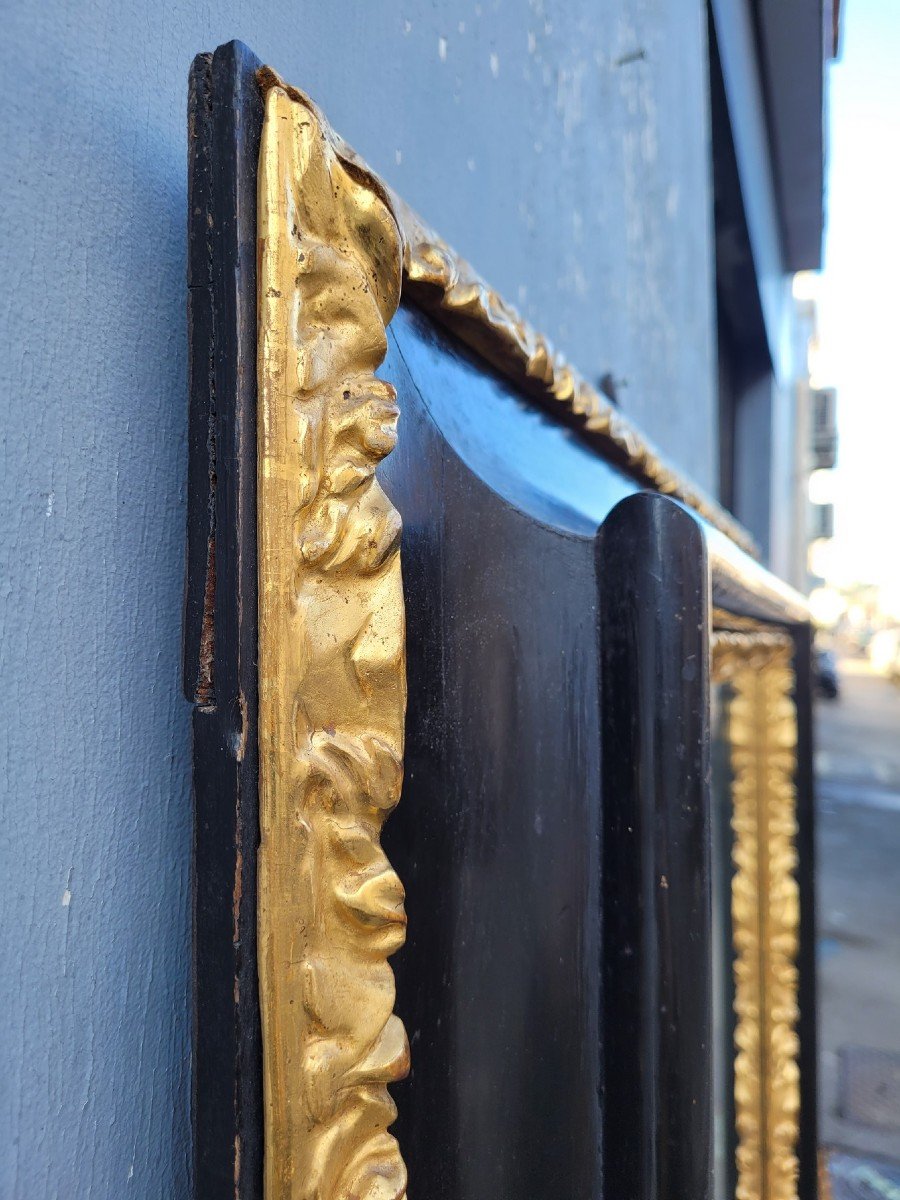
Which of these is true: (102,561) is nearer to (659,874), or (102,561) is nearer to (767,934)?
(659,874)

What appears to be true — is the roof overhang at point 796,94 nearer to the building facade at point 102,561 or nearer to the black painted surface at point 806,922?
the black painted surface at point 806,922

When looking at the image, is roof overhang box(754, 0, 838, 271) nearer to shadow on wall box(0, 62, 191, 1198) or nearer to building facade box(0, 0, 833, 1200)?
building facade box(0, 0, 833, 1200)

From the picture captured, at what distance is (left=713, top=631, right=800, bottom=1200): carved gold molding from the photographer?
86 centimetres

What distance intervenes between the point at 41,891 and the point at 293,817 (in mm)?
66

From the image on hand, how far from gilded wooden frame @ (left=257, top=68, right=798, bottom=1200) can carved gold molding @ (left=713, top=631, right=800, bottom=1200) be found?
636mm

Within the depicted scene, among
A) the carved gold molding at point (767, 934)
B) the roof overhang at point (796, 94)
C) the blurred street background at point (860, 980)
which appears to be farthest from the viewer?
the roof overhang at point (796, 94)

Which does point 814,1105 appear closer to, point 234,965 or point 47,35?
point 234,965

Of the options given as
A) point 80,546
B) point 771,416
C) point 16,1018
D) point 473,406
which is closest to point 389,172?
point 473,406

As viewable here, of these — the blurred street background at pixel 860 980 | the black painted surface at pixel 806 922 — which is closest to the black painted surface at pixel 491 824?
the black painted surface at pixel 806 922

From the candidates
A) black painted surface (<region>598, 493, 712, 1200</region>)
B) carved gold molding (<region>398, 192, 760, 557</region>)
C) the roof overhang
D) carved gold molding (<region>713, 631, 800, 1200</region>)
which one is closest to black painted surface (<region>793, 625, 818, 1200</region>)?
carved gold molding (<region>713, 631, 800, 1200</region>)

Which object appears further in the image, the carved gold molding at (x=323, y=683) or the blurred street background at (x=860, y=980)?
the blurred street background at (x=860, y=980)

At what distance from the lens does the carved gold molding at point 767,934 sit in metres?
0.86

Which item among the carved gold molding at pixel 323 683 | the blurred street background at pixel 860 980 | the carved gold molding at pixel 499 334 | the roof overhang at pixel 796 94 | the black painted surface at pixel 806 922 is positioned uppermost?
the roof overhang at pixel 796 94

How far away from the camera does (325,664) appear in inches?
8.9
